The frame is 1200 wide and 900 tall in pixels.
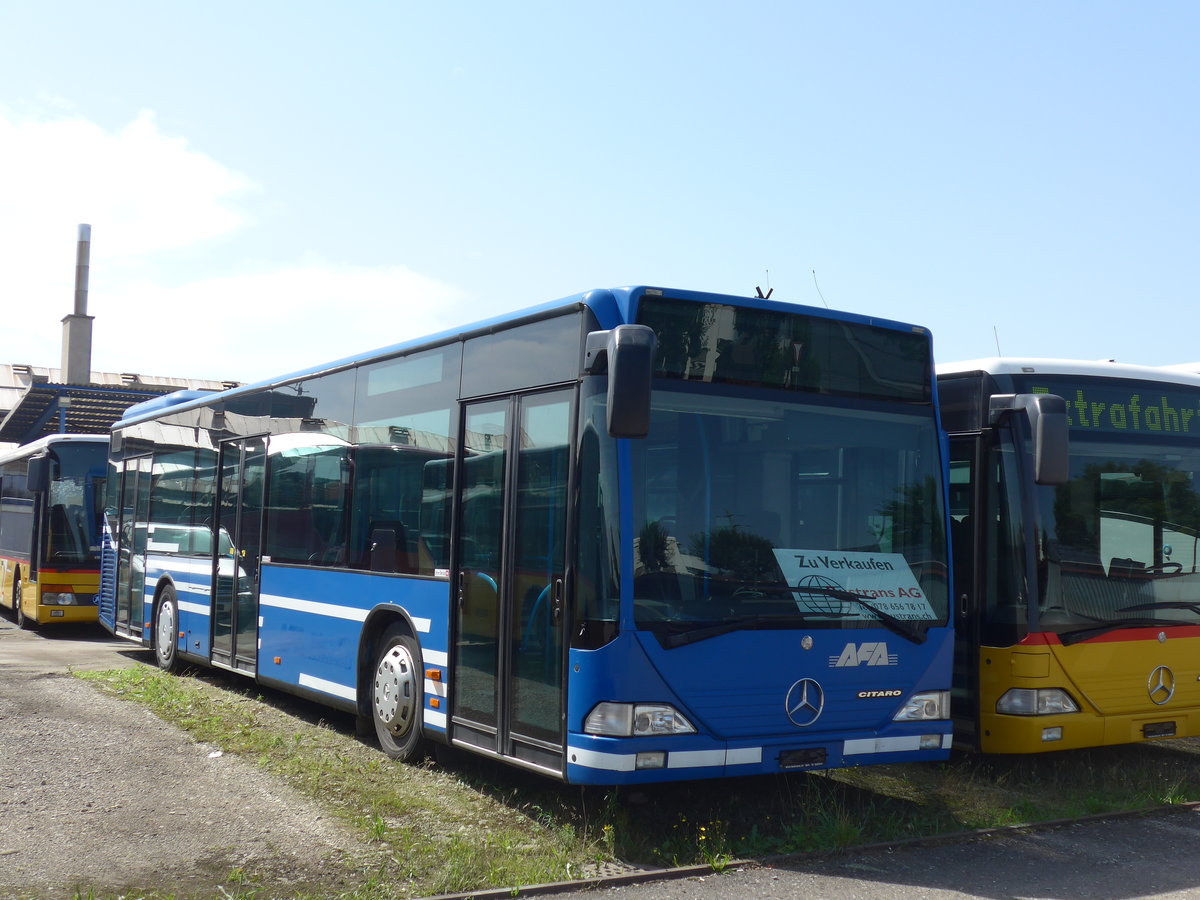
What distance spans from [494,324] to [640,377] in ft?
6.61

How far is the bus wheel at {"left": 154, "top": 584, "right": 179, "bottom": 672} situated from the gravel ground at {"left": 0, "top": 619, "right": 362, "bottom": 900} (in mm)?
3166

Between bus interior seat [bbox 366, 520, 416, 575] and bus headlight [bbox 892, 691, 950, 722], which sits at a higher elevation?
bus interior seat [bbox 366, 520, 416, 575]

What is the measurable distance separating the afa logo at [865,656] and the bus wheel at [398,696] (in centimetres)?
285

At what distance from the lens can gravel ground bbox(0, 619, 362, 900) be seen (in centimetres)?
579

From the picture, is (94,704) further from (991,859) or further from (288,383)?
(991,859)

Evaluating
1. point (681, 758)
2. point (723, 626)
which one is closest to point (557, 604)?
point (723, 626)

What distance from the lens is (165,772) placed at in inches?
317

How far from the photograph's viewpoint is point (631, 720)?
621 centimetres

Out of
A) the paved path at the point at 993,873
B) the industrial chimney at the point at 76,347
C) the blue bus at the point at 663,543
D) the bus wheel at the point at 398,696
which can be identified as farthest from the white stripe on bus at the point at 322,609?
the industrial chimney at the point at 76,347

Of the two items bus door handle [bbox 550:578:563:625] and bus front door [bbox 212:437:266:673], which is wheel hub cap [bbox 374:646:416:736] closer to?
bus door handle [bbox 550:578:563:625]

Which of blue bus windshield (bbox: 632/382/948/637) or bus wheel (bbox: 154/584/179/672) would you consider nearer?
blue bus windshield (bbox: 632/382/948/637)

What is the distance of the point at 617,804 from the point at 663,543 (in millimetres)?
1689

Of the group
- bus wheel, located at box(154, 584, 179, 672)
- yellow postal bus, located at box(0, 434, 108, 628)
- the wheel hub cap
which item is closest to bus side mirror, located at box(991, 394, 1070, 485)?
the wheel hub cap

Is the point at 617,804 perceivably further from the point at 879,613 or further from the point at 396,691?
the point at 396,691
